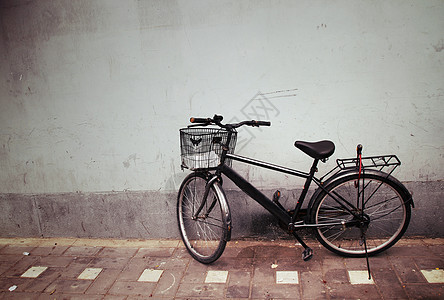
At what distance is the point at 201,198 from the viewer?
433 cm

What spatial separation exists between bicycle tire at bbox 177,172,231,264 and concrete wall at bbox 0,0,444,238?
0.74 feet

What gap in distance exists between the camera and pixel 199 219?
14.1 feet

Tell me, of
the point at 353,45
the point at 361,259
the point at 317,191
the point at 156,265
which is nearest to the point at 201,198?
the point at 156,265

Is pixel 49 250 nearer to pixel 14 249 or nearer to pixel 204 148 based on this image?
pixel 14 249

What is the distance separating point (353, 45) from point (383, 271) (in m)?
2.39

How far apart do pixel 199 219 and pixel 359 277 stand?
184 cm

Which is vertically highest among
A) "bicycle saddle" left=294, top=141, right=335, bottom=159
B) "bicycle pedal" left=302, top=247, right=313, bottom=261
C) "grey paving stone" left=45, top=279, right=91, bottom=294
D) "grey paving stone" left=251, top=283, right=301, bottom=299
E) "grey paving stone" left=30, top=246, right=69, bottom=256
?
"bicycle saddle" left=294, top=141, right=335, bottom=159

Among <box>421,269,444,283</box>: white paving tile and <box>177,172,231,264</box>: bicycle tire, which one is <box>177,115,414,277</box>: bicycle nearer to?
<box>177,172,231,264</box>: bicycle tire

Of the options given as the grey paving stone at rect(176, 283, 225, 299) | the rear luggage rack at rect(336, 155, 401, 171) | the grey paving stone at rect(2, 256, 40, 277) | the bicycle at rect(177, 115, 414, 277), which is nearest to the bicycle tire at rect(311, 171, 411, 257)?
the bicycle at rect(177, 115, 414, 277)

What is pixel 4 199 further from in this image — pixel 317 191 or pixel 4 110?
pixel 317 191

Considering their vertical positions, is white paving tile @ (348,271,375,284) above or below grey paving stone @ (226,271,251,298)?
above

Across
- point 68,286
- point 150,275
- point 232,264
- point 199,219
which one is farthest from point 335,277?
point 68,286

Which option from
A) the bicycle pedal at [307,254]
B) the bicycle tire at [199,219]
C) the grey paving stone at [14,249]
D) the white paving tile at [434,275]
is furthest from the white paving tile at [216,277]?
the grey paving stone at [14,249]

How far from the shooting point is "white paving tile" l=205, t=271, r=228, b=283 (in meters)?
3.74
